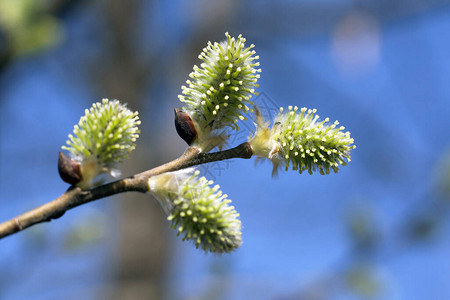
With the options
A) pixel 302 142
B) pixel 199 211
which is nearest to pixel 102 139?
pixel 199 211

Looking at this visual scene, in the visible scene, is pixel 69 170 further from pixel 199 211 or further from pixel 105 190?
pixel 199 211

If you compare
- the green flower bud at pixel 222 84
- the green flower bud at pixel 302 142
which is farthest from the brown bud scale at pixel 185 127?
the green flower bud at pixel 302 142

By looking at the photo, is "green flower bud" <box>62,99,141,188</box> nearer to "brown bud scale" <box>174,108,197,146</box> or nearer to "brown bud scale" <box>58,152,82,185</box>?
"brown bud scale" <box>58,152,82,185</box>

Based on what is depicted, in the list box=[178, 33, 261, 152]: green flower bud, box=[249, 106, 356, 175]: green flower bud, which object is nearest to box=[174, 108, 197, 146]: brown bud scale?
box=[178, 33, 261, 152]: green flower bud

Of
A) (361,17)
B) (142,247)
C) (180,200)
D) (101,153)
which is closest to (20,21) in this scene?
(101,153)

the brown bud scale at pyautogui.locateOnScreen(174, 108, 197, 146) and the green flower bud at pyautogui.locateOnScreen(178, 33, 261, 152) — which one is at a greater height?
the green flower bud at pyautogui.locateOnScreen(178, 33, 261, 152)

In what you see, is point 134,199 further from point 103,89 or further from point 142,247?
point 103,89
